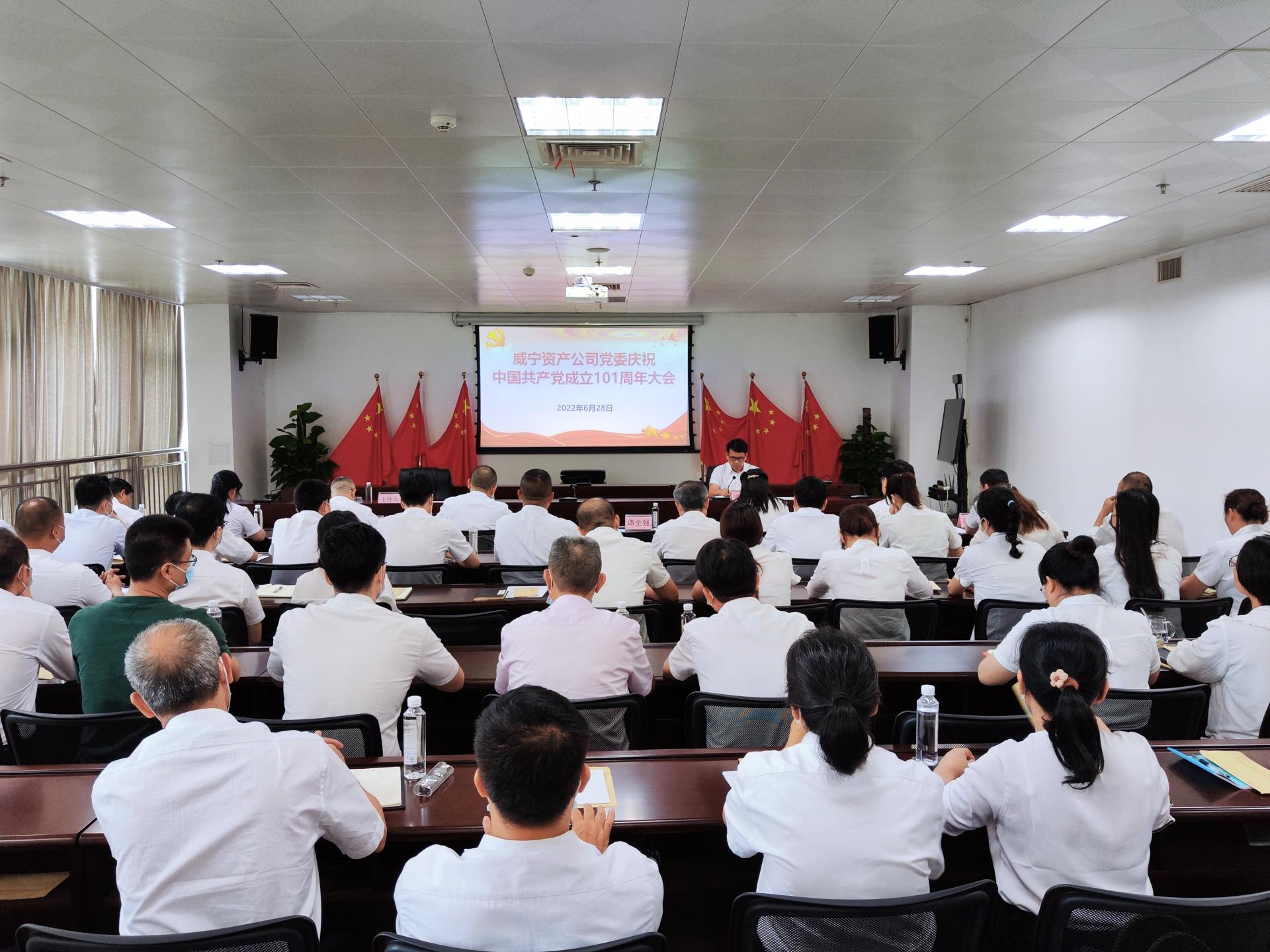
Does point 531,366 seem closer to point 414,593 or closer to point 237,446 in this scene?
point 237,446

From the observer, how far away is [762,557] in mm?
4043

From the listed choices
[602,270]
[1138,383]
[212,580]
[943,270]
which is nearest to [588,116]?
[212,580]

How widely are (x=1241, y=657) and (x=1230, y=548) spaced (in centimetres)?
195

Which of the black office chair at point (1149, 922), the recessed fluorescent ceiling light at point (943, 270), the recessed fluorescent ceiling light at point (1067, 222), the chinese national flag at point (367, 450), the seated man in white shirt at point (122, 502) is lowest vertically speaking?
the black office chair at point (1149, 922)

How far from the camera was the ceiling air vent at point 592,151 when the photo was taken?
4.04m

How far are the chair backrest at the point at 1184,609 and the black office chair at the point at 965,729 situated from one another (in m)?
1.68

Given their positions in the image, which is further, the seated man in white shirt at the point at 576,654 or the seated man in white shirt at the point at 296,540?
the seated man in white shirt at the point at 296,540

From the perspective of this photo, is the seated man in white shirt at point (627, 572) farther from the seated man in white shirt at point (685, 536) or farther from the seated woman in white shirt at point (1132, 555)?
the seated woman in white shirt at point (1132, 555)

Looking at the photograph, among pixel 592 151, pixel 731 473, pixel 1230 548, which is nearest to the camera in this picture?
pixel 592 151

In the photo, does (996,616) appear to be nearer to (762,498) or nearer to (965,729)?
(965,729)

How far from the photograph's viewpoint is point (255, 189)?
4.98 meters

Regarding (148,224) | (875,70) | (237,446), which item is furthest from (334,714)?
(237,446)

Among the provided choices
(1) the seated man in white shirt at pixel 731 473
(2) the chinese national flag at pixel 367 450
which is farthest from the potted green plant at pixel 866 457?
(2) the chinese national flag at pixel 367 450

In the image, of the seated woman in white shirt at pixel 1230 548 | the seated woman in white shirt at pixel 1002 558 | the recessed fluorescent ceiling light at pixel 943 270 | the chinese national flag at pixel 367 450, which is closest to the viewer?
the seated woman in white shirt at pixel 1002 558
